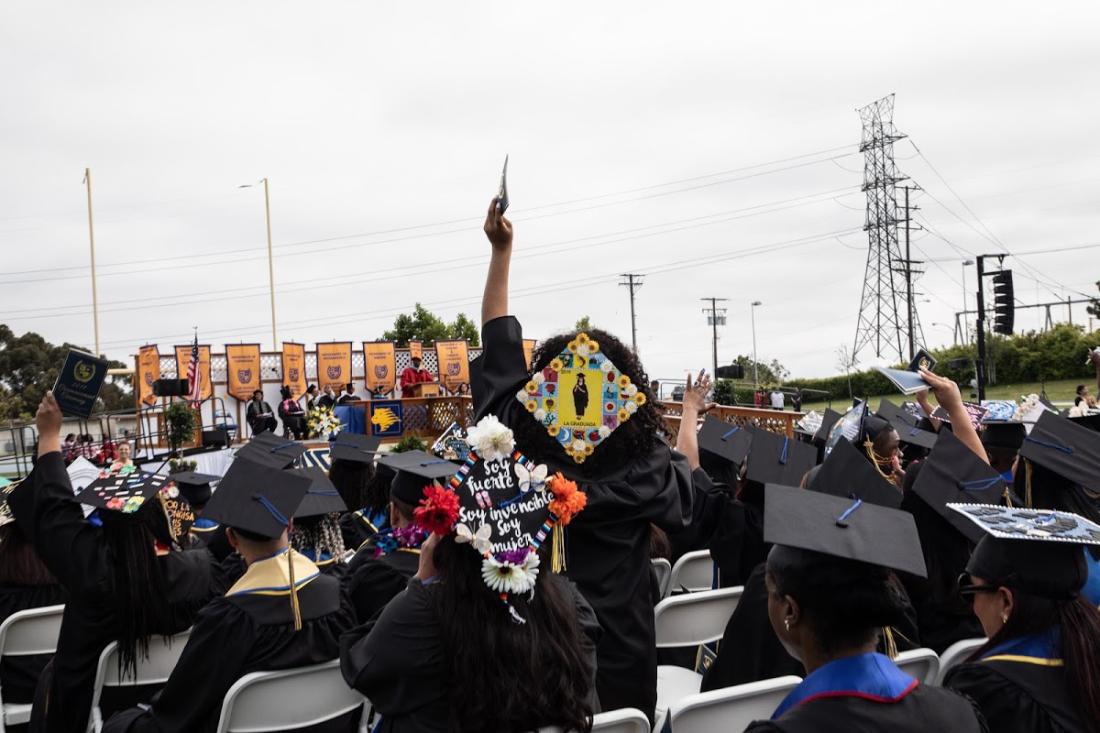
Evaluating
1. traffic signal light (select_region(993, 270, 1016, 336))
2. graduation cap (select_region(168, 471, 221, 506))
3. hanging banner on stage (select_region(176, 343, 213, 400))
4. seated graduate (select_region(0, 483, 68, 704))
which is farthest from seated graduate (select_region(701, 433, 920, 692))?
hanging banner on stage (select_region(176, 343, 213, 400))

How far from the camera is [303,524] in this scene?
4590 millimetres

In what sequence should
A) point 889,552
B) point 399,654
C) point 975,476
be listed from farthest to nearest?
point 975,476 → point 399,654 → point 889,552

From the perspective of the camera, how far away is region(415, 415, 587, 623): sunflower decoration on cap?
2.17 m

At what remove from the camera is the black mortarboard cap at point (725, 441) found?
5922 mm

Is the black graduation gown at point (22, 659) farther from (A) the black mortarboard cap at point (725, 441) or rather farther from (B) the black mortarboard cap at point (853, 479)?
(A) the black mortarboard cap at point (725, 441)

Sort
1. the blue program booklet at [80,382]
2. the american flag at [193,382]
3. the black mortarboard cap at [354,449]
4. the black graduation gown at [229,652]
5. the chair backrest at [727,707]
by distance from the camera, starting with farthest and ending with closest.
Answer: the american flag at [193,382] < the black mortarboard cap at [354,449] < the blue program booklet at [80,382] < the black graduation gown at [229,652] < the chair backrest at [727,707]

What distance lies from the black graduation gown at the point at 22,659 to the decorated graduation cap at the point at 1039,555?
411cm

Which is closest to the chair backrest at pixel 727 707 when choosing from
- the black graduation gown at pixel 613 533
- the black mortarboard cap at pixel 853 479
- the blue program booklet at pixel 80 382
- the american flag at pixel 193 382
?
the black graduation gown at pixel 613 533

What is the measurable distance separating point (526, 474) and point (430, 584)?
405 mm

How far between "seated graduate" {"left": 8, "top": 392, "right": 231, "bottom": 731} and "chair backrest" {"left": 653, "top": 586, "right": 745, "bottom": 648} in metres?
2.00

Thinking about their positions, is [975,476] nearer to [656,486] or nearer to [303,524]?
[656,486]

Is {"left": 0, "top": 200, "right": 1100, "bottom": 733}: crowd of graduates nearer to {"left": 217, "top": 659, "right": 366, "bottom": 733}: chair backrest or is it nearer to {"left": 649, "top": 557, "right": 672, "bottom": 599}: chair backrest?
{"left": 217, "top": 659, "right": 366, "bottom": 733}: chair backrest

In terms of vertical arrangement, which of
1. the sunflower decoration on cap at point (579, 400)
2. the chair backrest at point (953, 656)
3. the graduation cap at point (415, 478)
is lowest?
the chair backrest at point (953, 656)

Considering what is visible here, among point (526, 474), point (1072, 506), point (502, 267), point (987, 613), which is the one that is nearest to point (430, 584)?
point (526, 474)
